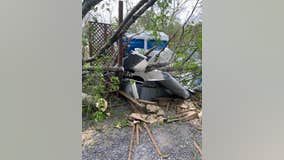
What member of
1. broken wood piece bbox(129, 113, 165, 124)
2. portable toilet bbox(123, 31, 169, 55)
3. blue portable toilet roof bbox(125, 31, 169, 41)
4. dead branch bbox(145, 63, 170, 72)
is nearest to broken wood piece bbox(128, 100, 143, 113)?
broken wood piece bbox(129, 113, 165, 124)

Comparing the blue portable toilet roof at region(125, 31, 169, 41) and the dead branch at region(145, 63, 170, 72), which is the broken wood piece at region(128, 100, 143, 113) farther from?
the blue portable toilet roof at region(125, 31, 169, 41)

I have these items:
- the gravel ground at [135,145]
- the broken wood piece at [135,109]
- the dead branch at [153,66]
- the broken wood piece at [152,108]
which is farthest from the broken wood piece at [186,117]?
the dead branch at [153,66]

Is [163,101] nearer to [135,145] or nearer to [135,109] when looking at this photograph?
[135,109]

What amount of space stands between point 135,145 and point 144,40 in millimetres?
940

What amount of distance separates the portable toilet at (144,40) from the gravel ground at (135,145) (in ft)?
1.95

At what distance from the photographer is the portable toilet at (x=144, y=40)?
1.90m

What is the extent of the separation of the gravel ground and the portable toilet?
59 centimetres

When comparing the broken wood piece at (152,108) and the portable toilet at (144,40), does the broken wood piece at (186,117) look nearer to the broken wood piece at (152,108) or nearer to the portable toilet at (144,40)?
the broken wood piece at (152,108)

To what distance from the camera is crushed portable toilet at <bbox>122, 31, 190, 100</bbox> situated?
2012 millimetres
